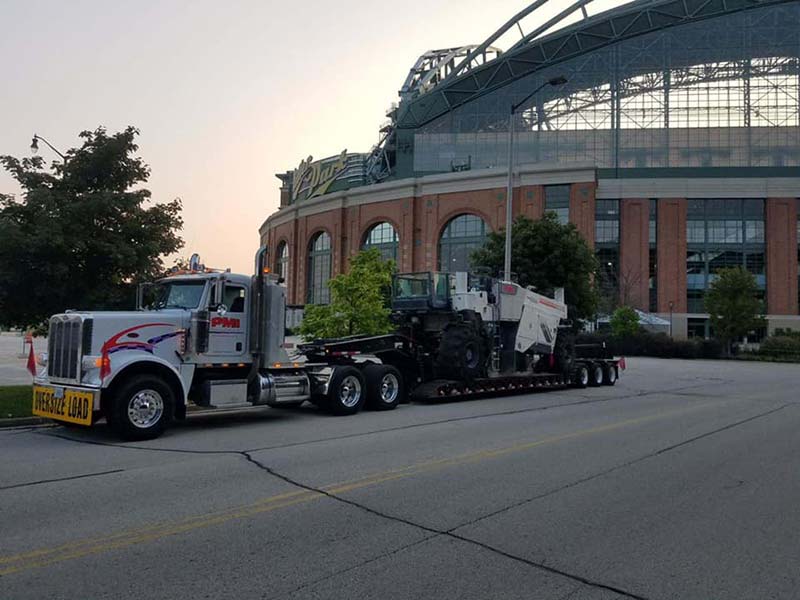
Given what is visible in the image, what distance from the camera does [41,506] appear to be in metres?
6.43

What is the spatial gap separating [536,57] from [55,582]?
75773 mm

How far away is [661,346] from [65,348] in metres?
50.6

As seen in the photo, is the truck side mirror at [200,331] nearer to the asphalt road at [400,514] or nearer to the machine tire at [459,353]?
the asphalt road at [400,514]

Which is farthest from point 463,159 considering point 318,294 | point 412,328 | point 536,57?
point 412,328

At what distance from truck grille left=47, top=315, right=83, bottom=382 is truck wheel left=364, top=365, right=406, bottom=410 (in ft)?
20.5

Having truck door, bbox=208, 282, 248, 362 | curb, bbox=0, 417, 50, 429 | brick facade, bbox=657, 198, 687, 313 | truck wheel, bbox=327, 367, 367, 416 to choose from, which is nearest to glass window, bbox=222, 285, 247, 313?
truck door, bbox=208, 282, 248, 362

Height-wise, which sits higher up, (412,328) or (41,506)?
(412,328)

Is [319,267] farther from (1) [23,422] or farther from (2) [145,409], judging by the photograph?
(2) [145,409]

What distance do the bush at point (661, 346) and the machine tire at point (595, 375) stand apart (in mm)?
29650

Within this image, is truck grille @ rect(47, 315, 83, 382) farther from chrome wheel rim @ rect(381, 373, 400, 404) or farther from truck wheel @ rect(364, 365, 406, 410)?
chrome wheel rim @ rect(381, 373, 400, 404)

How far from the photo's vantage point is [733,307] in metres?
52.4

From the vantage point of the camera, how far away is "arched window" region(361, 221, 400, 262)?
74.2m

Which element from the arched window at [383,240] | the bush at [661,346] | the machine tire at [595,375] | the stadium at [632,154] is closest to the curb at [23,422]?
the machine tire at [595,375]

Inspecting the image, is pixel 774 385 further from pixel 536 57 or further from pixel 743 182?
pixel 536 57
